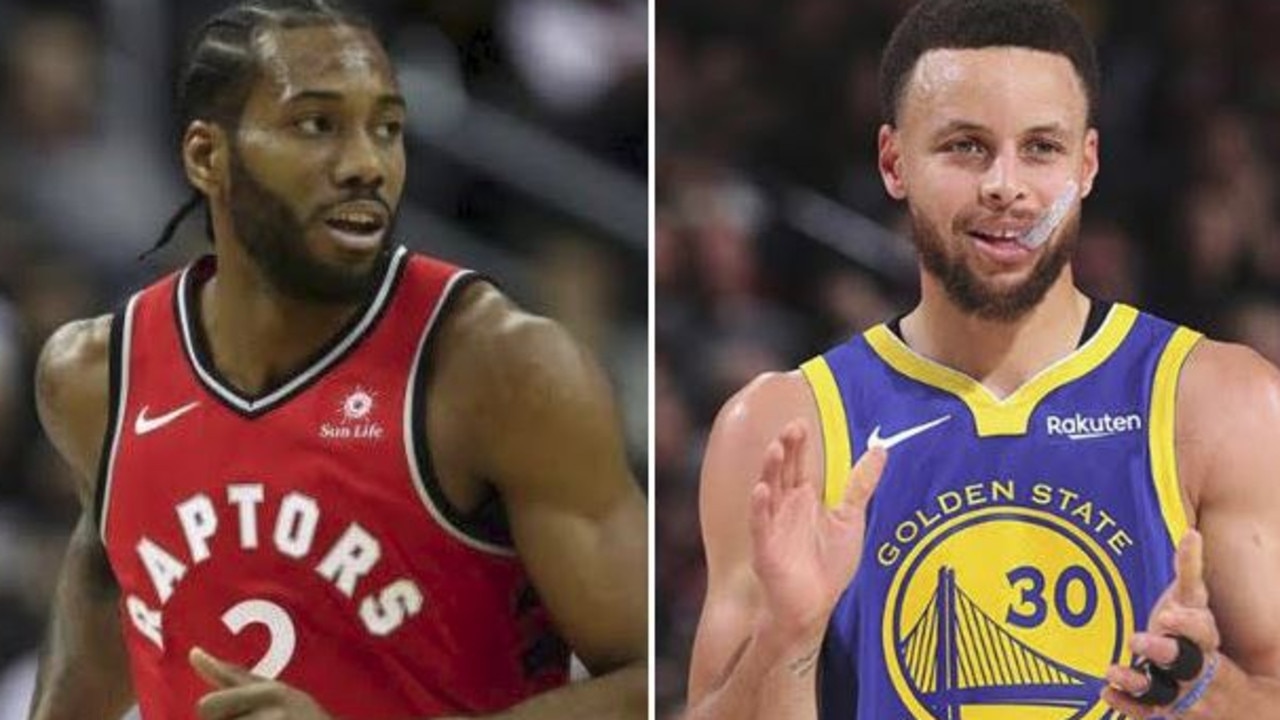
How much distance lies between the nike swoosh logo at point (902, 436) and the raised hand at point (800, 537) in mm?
50

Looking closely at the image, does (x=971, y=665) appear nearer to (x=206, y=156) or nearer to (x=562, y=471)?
(x=562, y=471)

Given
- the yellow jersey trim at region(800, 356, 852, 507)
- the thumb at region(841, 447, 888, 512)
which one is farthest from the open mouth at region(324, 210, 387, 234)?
the thumb at region(841, 447, 888, 512)

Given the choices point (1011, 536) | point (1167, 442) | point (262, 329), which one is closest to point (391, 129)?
point (262, 329)

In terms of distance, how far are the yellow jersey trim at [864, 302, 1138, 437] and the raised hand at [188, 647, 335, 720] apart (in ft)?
3.12

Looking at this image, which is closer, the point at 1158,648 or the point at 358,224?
the point at 1158,648

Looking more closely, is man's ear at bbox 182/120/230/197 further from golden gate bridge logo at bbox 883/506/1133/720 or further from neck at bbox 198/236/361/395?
golden gate bridge logo at bbox 883/506/1133/720

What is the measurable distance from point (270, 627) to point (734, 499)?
66 cm

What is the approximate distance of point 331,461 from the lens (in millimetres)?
2932

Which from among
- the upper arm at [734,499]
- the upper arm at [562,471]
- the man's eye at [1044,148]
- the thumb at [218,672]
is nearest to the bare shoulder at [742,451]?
the upper arm at [734,499]

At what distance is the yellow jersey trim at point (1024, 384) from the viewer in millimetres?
2898

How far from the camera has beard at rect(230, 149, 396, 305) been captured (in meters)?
2.95

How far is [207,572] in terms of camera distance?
9.64ft

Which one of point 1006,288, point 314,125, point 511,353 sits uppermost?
point 314,125

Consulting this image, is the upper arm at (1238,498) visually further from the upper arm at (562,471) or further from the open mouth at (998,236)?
the upper arm at (562,471)
